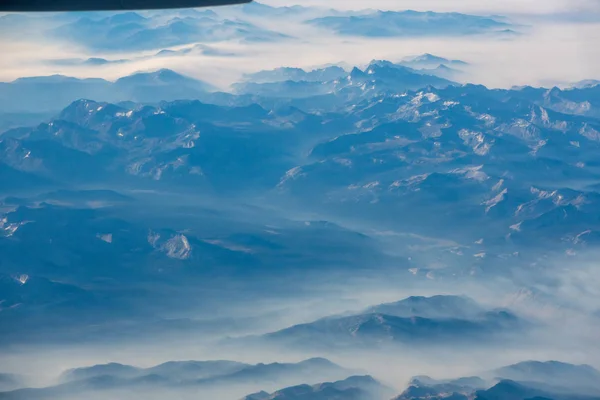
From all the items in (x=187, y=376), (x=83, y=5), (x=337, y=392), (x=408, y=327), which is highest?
(x=83, y=5)

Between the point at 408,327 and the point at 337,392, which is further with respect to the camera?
the point at 408,327

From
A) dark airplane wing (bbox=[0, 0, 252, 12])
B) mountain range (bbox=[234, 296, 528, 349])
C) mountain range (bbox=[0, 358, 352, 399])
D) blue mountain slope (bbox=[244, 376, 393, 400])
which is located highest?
dark airplane wing (bbox=[0, 0, 252, 12])

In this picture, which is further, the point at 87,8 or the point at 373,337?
the point at 373,337

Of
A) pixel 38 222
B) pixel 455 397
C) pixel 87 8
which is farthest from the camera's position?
pixel 38 222

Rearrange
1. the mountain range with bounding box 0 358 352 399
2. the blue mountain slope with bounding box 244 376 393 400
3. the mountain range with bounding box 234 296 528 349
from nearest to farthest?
the blue mountain slope with bounding box 244 376 393 400
the mountain range with bounding box 0 358 352 399
the mountain range with bounding box 234 296 528 349

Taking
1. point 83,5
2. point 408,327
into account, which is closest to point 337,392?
point 408,327

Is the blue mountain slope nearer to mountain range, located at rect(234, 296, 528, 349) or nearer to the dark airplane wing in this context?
mountain range, located at rect(234, 296, 528, 349)

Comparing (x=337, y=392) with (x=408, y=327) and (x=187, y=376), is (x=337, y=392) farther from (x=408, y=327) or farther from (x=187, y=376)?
(x=408, y=327)

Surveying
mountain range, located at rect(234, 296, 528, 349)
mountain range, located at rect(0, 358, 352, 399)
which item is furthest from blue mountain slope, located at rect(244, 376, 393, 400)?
mountain range, located at rect(234, 296, 528, 349)

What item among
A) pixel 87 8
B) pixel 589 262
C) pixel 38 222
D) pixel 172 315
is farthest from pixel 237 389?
pixel 87 8

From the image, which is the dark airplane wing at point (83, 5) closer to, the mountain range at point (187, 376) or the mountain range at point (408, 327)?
the mountain range at point (187, 376)

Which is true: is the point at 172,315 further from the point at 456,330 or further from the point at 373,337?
the point at 456,330
